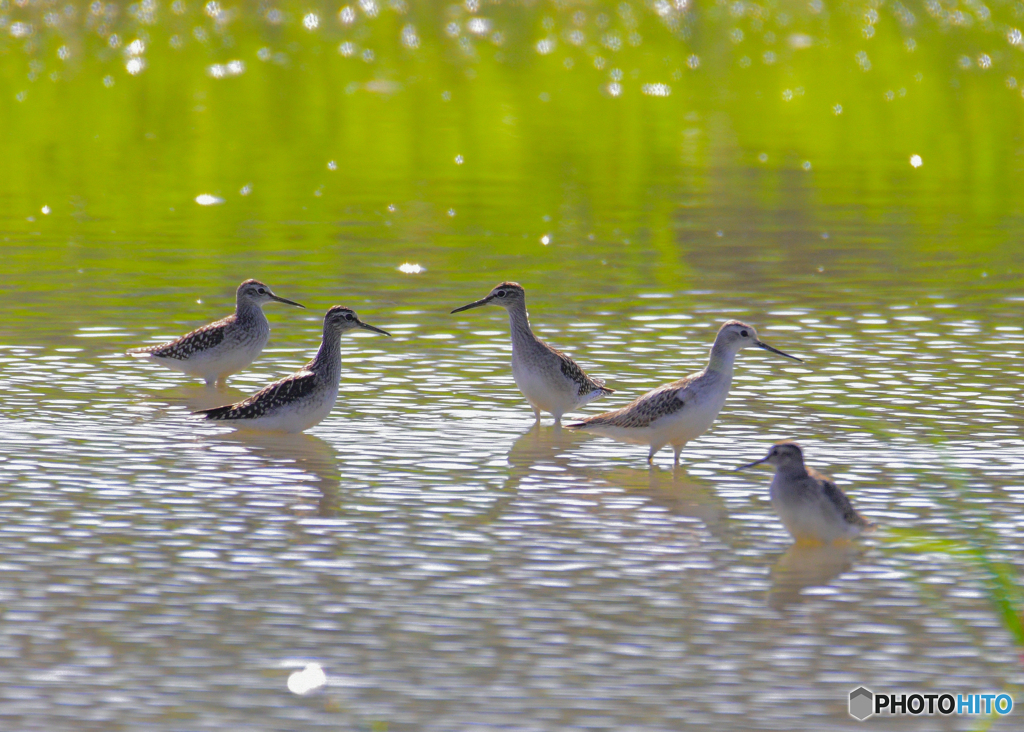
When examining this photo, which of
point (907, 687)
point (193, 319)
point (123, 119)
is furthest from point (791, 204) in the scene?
point (907, 687)

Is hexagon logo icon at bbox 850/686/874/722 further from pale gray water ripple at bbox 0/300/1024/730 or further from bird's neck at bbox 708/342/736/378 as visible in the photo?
bird's neck at bbox 708/342/736/378

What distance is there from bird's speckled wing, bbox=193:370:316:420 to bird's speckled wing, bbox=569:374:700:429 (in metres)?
2.47

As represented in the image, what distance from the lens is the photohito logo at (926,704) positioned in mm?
8070

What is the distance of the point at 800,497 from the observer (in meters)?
10.4

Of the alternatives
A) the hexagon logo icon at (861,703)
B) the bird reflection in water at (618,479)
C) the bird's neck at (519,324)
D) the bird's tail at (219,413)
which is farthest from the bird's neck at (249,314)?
the hexagon logo icon at (861,703)

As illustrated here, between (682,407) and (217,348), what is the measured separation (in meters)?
4.87

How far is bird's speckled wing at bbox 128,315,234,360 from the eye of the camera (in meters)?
15.3

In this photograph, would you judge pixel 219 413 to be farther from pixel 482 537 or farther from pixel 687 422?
pixel 687 422

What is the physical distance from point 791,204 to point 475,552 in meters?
16.5

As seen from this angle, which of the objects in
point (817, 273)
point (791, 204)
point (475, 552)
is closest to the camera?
point (475, 552)

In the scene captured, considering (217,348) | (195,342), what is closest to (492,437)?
(217,348)

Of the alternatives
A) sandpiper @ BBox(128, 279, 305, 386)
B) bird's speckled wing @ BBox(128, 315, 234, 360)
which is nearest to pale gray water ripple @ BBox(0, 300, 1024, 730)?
sandpiper @ BBox(128, 279, 305, 386)

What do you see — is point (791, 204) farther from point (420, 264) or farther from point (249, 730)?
point (249, 730)

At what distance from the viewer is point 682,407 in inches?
492
